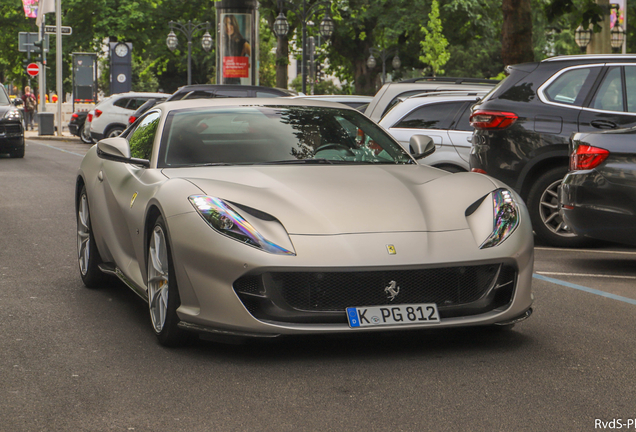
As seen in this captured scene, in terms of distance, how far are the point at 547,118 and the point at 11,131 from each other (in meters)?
16.2

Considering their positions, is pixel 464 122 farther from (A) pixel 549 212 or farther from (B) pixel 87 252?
(B) pixel 87 252

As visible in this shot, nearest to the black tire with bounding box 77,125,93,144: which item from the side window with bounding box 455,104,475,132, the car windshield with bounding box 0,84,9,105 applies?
the car windshield with bounding box 0,84,9,105

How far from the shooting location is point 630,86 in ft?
30.1

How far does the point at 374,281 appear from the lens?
Answer: 15.7 ft

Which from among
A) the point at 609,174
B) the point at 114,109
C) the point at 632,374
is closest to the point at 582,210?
the point at 609,174

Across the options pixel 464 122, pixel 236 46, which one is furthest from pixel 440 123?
pixel 236 46

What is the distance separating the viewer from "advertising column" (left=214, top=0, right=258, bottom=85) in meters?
27.5

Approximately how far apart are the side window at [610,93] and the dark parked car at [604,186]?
1354mm

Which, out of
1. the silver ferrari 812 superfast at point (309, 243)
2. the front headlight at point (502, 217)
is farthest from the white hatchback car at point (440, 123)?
the front headlight at point (502, 217)

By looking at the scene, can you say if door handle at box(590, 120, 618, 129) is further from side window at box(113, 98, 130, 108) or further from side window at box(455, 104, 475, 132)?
side window at box(113, 98, 130, 108)

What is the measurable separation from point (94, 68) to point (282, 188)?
38.4 m

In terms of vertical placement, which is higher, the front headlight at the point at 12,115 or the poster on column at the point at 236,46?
the poster on column at the point at 236,46

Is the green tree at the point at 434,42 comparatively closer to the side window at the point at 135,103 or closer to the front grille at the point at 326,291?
the side window at the point at 135,103

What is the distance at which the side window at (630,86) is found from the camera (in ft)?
29.8
